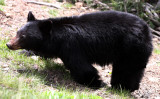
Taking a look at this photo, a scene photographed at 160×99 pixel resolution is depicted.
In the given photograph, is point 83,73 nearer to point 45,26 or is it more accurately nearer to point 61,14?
point 45,26

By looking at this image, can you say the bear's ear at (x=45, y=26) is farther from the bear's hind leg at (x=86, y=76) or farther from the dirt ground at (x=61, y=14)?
the dirt ground at (x=61, y=14)

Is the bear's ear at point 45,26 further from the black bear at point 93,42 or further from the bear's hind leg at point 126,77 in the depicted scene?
the bear's hind leg at point 126,77

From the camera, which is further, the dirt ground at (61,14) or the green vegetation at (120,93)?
the dirt ground at (61,14)

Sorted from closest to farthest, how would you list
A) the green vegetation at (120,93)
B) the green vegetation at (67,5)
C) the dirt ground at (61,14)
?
the green vegetation at (120,93), the dirt ground at (61,14), the green vegetation at (67,5)

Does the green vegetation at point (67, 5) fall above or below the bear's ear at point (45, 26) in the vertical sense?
below

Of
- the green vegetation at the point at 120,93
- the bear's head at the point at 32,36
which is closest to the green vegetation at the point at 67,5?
the bear's head at the point at 32,36

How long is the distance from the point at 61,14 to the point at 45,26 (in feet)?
17.2

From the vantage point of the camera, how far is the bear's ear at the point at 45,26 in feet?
16.6

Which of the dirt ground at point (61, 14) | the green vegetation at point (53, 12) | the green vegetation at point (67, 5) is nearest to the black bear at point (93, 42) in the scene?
the dirt ground at point (61, 14)

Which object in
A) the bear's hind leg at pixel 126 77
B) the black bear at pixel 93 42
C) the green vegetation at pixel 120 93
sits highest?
the black bear at pixel 93 42

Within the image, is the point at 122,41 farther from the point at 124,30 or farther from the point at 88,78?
the point at 88,78

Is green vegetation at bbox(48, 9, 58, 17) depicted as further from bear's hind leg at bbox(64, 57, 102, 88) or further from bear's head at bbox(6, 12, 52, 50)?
bear's hind leg at bbox(64, 57, 102, 88)

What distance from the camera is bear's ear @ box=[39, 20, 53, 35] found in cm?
506

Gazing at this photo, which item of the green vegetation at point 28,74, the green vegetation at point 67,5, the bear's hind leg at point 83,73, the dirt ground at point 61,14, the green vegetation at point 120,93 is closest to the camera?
the green vegetation at point 28,74
